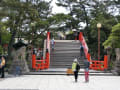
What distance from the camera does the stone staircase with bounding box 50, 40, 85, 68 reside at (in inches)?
922

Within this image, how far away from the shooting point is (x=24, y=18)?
72.5ft

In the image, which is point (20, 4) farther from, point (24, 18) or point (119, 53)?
point (119, 53)

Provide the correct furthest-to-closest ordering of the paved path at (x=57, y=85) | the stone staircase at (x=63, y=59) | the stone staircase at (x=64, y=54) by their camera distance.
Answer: the stone staircase at (x=64, y=54)
the stone staircase at (x=63, y=59)
the paved path at (x=57, y=85)

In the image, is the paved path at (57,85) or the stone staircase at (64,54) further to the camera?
the stone staircase at (64,54)

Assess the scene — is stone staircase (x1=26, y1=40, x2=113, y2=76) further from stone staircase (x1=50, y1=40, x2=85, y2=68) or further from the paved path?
the paved path

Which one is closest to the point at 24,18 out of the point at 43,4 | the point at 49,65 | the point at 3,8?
the point at 3,8

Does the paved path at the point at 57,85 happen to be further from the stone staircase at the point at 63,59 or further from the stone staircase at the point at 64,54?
the stone staircase at the point at 64,54

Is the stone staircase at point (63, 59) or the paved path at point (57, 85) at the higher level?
the stone staircase at point (63, 59)

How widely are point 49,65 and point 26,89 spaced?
39.8ft

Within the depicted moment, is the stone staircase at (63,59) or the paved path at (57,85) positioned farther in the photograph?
the stone staircase at (63,59)

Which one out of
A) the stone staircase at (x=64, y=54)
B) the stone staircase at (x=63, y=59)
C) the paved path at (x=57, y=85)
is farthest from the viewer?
the stone staircase at (x=64, y=54)

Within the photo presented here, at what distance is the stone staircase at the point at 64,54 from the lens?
76.9 ft

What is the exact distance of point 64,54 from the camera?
25.9m

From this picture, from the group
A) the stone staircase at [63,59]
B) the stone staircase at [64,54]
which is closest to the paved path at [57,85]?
the stone staircase at [63,59]
